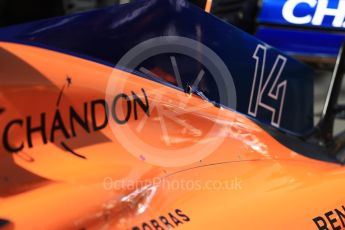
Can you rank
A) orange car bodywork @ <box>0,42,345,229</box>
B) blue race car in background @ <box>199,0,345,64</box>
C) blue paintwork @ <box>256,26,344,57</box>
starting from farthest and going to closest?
blue paintwork @ <box>256,26,344,57</box> < blue race car in background @ <box>199,0,345,64</box> < orange car bodywork @ <box>0,42,345,229</box>

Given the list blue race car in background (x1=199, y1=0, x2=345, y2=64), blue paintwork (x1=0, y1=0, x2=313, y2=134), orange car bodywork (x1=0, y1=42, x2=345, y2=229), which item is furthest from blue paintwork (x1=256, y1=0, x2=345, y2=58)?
orange car bodywork (x1=0, y1=42, x2=345, y2=229)

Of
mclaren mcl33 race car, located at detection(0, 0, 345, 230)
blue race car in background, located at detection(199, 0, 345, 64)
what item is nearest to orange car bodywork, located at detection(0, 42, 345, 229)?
mclaren mcl33 race car, located at detection(0, 0, 345, 230)

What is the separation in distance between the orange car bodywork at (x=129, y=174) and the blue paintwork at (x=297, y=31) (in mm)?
926

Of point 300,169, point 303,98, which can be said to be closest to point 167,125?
point 300,169

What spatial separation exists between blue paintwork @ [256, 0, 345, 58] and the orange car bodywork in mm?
926

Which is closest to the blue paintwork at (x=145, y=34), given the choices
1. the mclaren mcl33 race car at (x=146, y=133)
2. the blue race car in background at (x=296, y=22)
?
the mclaren mcl33 race car at (x=146, y=133)

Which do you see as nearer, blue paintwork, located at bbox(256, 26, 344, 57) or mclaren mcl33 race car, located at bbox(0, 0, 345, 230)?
mclaren mcl33 race car, located at bbox(0, 0, 345, 230)

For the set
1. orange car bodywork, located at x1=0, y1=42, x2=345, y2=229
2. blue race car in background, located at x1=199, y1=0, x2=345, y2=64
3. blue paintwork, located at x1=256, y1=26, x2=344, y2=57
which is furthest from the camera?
blue paintwork, located at x1=256, y1=26, x2=344, y2=57

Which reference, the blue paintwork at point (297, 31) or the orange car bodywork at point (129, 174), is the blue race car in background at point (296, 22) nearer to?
the blue paintwork at point (297, 31)

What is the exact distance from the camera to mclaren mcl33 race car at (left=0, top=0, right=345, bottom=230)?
3.83 ft

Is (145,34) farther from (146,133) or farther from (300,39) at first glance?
(300,39)

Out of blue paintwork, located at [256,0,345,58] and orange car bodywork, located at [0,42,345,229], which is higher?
blue paintwork, located at [256,0,345,58]

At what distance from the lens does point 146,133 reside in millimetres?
1381

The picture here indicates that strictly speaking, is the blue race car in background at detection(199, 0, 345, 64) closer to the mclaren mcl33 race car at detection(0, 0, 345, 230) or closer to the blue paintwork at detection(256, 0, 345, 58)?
the blue paintwork at detection(256, 0, 345, 58)
